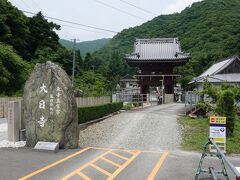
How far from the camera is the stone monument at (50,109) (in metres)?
11.5

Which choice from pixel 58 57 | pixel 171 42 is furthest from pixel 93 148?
pixel 58 57

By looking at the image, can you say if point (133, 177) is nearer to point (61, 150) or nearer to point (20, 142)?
point (61, 150)

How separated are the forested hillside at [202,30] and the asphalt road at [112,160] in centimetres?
4374

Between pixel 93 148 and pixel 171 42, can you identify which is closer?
pixel 93 148

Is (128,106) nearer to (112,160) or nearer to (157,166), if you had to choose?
(112,160)

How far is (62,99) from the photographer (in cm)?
1153

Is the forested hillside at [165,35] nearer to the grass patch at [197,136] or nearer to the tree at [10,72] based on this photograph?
the tree at [10,72]

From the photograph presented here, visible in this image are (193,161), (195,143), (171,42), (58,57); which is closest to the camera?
(193,161)

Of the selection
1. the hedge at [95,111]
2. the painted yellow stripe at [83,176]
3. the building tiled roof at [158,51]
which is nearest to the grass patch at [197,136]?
the hedge at [95,111]

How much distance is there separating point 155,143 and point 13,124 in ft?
18.4

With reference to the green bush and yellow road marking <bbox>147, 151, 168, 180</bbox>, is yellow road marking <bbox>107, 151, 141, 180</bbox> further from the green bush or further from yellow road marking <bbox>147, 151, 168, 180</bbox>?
the green bush

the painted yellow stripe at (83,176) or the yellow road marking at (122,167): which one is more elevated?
the painted yellow stripe at (83,176)

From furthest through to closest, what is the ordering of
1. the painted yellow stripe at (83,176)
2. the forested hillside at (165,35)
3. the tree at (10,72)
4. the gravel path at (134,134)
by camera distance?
the forested hillside at (165,35) < the tree at (10,72) < the gravel path at (134,134) < the painted yellow stripe at (83,176)

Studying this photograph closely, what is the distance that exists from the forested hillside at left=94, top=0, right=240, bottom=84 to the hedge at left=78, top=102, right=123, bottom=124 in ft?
115
